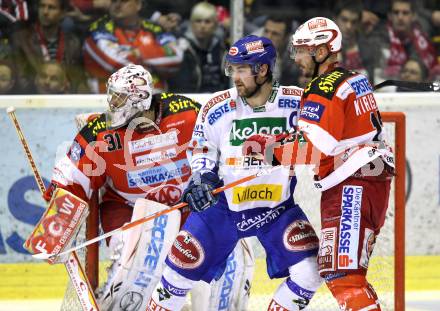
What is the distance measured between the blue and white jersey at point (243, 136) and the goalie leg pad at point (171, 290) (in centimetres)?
36

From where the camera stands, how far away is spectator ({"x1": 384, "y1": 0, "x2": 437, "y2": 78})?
690 centimetres

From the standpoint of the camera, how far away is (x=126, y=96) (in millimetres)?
4688

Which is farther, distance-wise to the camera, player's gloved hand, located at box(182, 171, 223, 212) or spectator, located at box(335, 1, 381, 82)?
spectator, located at box(335, 1, 381, 82)

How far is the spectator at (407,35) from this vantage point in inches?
272

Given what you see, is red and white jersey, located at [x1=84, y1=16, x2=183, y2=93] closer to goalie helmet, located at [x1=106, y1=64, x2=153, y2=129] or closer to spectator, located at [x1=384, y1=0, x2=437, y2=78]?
spectator, located at [x1=384, y1=0, x2=437, y2=78]

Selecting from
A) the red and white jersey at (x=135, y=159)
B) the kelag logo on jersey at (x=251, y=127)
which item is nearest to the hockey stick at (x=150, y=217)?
the kelag logo on jersey at (x=251, y=127)

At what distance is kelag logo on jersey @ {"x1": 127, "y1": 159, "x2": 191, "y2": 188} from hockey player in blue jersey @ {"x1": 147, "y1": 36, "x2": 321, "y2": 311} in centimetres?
54

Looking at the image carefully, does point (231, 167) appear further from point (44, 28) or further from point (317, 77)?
point (44, 28)

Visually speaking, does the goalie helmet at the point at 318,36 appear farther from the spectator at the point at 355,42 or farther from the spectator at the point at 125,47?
the spectator at the point at 355,42

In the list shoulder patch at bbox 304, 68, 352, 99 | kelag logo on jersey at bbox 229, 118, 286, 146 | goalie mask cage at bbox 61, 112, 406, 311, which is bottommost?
goalie mask cage at bbox 61, 112, 406, 311

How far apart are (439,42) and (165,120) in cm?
282

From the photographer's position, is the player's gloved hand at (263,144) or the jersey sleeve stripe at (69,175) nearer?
the player's gloved hand at (263,144)

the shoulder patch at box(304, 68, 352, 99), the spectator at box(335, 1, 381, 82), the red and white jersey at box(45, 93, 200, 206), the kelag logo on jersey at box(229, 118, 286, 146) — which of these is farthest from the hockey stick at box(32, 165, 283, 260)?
the spectator at box(335, 1, 381, 82)

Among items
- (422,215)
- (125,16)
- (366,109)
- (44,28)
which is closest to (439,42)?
(422,215)
